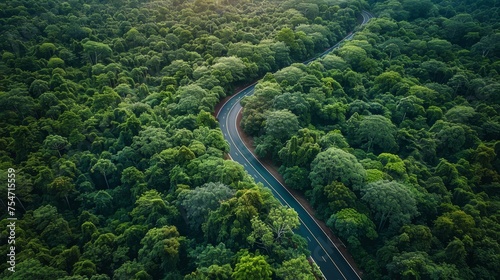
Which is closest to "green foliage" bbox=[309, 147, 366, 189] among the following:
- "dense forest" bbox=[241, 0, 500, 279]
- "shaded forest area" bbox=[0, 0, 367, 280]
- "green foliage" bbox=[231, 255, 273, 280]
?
"dense forest" bbox=[241, 0, 500, 279]

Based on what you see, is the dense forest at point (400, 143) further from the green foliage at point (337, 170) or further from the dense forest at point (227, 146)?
the dense forest at point (227, 146)

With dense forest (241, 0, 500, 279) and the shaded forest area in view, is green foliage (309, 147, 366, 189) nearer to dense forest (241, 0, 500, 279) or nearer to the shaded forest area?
dense forest (241, 0, 500, 279)

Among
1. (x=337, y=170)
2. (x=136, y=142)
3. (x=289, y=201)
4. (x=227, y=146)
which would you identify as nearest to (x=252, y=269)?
(x=289, y=201)

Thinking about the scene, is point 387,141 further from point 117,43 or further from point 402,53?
point 117,43

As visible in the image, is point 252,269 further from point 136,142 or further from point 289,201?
point 136,142

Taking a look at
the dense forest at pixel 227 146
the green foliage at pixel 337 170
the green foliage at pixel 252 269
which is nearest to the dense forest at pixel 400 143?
the green foliage at pixel 337 170

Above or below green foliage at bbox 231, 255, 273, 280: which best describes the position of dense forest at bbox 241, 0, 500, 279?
below
